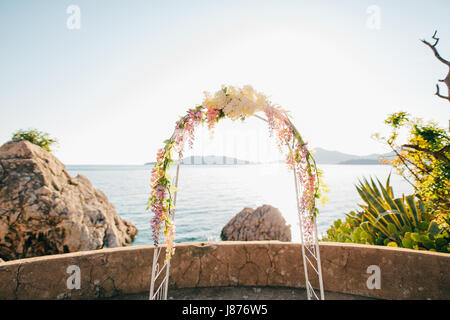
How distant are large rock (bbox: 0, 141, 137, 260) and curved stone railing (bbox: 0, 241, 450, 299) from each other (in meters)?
4.56

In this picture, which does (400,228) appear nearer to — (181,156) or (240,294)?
(240,294)

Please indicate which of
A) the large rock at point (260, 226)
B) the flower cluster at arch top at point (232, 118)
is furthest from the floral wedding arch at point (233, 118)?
the large rock at point (260, 226)

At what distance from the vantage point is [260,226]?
10477 millimetres

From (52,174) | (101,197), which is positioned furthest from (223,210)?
(52,174)

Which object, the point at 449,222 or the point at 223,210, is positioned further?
the point at 223,210

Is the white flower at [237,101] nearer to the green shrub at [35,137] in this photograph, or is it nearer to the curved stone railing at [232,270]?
the curved stone railing at [232,270]

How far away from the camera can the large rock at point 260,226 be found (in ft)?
33.3

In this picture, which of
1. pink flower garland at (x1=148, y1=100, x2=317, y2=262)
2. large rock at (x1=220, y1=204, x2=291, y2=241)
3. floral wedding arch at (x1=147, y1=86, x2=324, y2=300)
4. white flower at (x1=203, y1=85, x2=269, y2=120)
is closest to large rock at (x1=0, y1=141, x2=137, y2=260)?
floral wedding arch at (x1=147, y1=86, x2=324, y2=300)

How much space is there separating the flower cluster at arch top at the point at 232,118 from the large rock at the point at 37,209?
6.21m

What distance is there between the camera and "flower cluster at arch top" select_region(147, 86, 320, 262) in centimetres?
258

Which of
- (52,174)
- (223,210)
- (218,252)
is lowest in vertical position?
(223,210)
